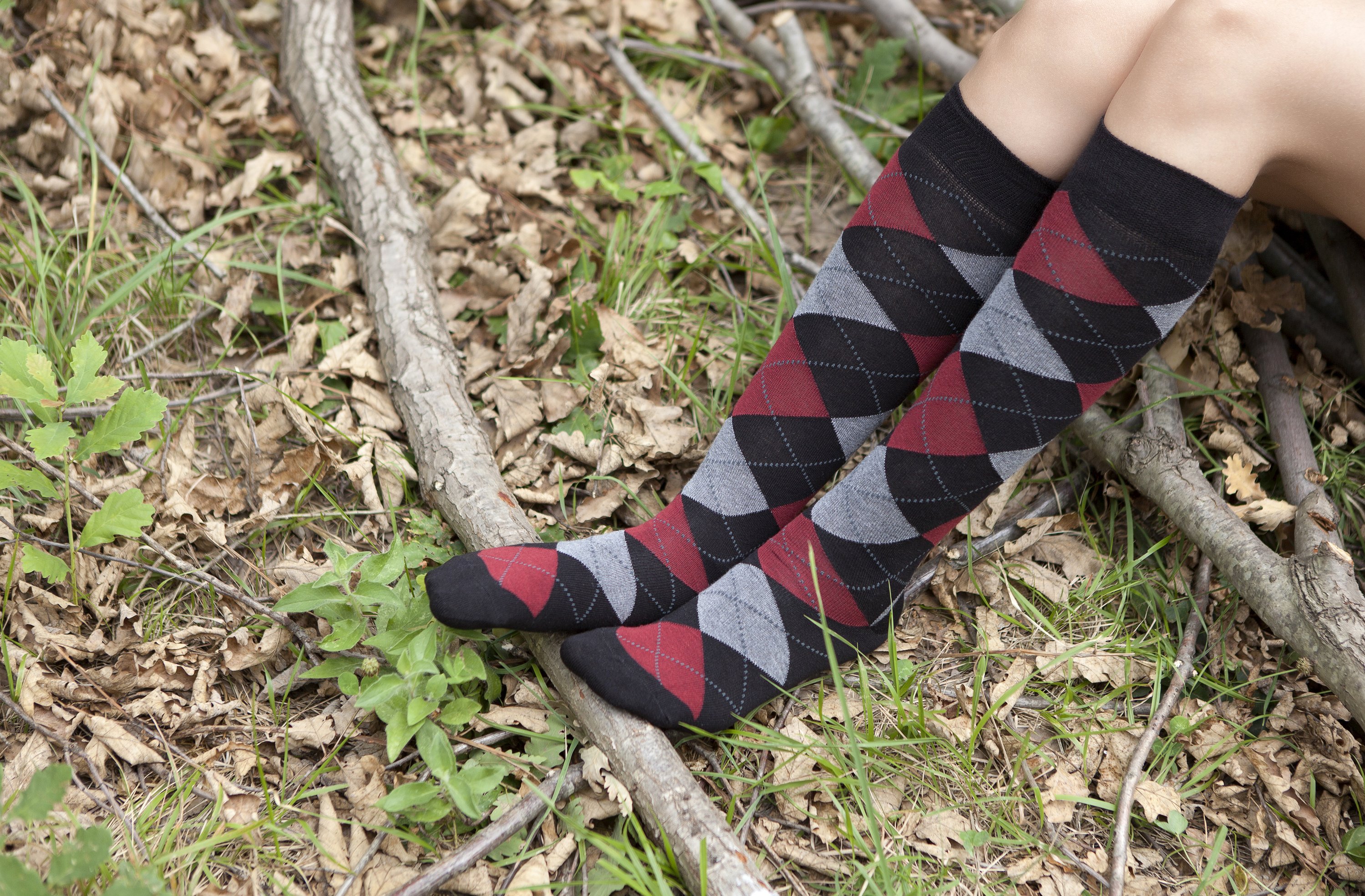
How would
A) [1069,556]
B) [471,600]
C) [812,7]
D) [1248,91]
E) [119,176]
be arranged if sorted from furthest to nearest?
[812,7], [119,176], [1069,556], [471,600], [1248,91]

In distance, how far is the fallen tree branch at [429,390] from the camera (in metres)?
1.13

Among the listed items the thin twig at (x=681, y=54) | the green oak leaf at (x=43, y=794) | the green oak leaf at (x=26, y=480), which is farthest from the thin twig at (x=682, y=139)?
the green oak leaf at (x=43, y=794)

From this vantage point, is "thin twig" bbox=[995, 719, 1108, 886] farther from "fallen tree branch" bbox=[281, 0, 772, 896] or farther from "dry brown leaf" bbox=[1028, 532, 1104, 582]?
"fallen tree branch" bbox=[281, 0, 772, 896]

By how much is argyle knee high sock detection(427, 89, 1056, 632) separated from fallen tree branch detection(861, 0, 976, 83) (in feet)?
3.26

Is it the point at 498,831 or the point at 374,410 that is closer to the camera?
the point at 498,831

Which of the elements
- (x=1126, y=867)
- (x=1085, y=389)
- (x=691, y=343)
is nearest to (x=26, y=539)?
(x=691, y=343)

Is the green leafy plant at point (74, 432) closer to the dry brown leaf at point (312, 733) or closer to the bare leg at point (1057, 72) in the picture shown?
the dry brown leaf at point (312, 733)

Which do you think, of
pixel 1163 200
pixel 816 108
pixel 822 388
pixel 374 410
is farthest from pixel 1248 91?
pixel 374 410

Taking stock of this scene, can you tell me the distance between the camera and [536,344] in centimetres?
185

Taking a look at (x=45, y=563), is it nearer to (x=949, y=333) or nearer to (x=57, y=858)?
(x=57, y=858)

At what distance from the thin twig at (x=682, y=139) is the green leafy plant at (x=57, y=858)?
150cm

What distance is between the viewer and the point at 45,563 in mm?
1280

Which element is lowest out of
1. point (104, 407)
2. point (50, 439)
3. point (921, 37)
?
point (104, 407)

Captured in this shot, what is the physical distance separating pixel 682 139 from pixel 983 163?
3.52 ft
